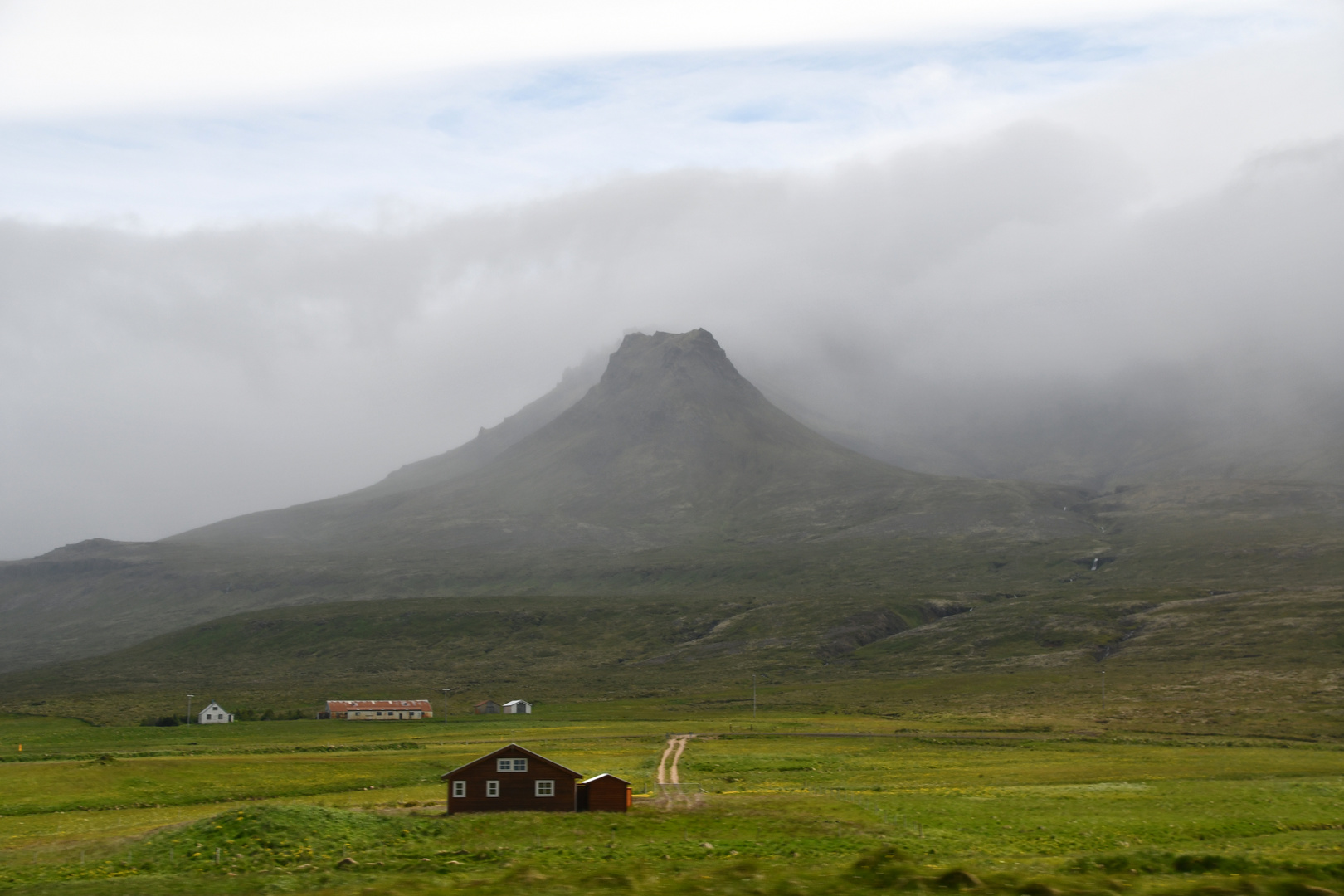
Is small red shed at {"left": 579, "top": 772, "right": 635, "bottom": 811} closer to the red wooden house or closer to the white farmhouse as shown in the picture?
the red wooden house

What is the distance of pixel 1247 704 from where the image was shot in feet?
447

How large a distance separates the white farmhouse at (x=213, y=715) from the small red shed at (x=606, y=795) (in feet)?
331

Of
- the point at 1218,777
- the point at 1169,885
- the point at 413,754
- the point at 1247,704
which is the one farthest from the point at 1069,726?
the point at 1169,885

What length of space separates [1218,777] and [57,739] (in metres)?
116

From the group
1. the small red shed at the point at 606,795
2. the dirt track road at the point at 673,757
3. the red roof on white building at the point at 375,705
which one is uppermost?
the small red shed at the point at 606,795

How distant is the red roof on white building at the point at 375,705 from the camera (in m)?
148

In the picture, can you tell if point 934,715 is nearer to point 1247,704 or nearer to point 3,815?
point 1247,704

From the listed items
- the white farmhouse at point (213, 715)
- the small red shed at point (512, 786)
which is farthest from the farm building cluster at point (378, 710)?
the small red shed at point (512, 786)

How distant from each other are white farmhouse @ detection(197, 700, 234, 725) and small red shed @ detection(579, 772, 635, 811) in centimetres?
10097

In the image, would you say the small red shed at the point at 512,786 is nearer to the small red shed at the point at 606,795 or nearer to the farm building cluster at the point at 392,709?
the small red shed at the point at 606,795

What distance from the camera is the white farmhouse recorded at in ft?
452

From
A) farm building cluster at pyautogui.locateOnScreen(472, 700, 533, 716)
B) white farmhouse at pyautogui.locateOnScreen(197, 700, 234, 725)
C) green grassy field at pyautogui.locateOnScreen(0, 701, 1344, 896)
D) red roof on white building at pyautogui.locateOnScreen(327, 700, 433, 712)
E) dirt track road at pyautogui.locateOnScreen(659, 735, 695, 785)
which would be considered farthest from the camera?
farm building cluster at pyautogui.locateOnScreen(472, 700, 533, 716)

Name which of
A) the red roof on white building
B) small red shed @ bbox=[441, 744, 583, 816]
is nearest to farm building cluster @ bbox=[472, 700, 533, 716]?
the red roof on white building

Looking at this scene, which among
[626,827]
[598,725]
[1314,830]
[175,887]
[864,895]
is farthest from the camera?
[598,725]
